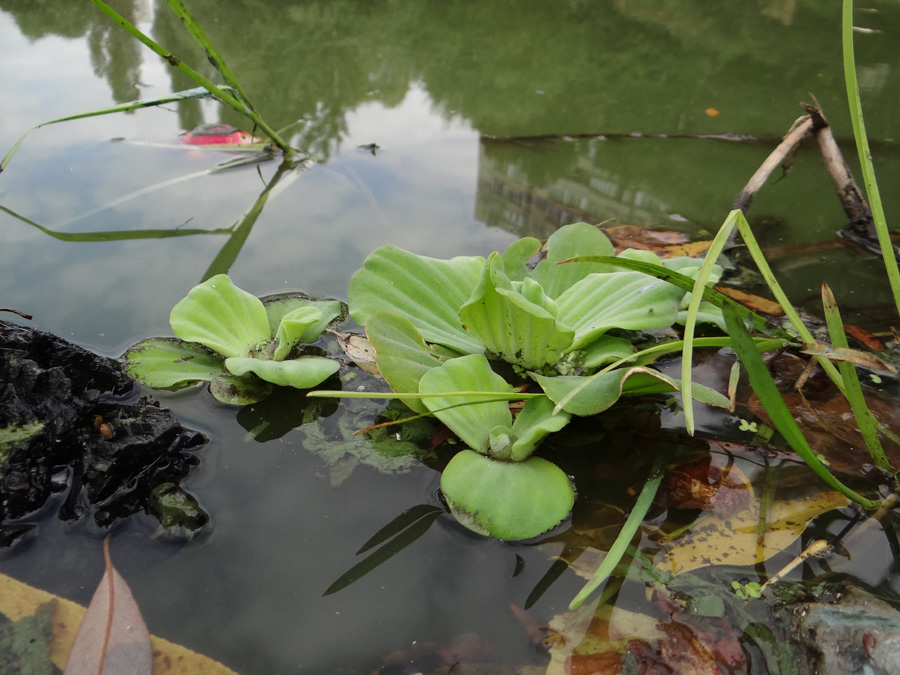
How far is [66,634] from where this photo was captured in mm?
817

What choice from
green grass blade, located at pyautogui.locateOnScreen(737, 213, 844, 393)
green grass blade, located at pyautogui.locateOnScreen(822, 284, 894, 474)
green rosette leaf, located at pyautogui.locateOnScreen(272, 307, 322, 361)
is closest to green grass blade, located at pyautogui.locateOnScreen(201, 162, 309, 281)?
green rosette leaf, located at pyautogui.locateOnScreen(272, 307, 322, 361)

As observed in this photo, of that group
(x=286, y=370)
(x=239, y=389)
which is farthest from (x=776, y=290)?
(x=239, y=389)

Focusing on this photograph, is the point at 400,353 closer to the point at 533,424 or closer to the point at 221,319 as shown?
the point at 533,424

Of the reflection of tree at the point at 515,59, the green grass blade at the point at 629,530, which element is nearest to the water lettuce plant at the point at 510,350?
the green grass blade at the point at 629,530

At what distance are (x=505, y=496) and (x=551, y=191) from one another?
1.38 meters

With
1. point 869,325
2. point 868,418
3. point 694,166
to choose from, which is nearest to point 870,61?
point 694,166

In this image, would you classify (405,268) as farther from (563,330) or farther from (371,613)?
(371,613)

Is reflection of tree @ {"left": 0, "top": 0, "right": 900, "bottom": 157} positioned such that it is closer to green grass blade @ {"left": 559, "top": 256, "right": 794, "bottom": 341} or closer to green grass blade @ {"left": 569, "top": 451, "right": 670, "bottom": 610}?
green grass blade @ {"left": 559, "top": 256, "right": 794, "bottom": 341}

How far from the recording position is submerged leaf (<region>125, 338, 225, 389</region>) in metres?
1.20

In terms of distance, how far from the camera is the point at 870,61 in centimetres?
316

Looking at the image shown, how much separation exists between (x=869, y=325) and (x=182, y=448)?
1.59 metres

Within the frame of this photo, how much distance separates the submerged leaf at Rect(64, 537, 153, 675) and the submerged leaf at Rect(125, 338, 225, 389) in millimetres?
437

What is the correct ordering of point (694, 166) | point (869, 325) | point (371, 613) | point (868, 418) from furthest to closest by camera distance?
point (694, 166) → point (869, 325) → point (868, 418) → point (371, 613)

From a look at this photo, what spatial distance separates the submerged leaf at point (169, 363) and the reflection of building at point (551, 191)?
96cm
